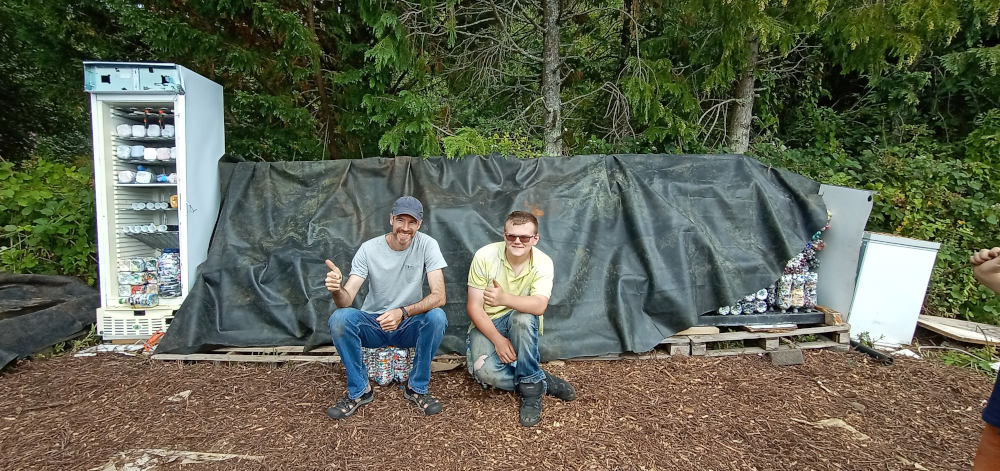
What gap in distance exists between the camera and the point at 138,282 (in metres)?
4.16

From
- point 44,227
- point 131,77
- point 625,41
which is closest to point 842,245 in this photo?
point 625,41

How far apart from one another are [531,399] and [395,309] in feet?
3.22

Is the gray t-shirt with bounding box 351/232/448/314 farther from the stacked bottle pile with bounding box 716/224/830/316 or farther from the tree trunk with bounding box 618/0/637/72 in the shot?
the tree trunk with bounding box 618/0/637/72

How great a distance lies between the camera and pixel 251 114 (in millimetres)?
5879

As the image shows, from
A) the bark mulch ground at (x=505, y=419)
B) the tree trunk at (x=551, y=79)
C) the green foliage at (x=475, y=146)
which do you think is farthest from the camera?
the tree trunk at (x=551, y=79)

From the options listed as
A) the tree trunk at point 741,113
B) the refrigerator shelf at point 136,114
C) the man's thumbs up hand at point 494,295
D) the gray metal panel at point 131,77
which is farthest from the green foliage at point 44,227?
the tree trunk at point 741,113

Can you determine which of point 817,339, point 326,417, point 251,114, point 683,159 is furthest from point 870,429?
point 251,114

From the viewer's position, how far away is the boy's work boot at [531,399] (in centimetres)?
296

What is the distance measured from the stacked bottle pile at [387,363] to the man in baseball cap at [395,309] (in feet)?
0.36

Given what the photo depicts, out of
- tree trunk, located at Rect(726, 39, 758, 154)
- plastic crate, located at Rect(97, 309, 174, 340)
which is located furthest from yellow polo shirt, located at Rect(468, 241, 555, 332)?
tree trunk, located at Rect(726, 39, 758, 154)

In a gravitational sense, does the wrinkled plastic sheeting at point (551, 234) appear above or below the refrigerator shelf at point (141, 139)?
below

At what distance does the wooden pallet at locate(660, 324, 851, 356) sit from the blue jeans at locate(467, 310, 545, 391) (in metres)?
1.38

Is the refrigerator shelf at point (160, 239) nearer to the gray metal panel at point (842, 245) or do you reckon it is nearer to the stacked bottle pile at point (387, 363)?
the stacked bottle pile at point (387, 363)

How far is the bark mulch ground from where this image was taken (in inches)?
104
